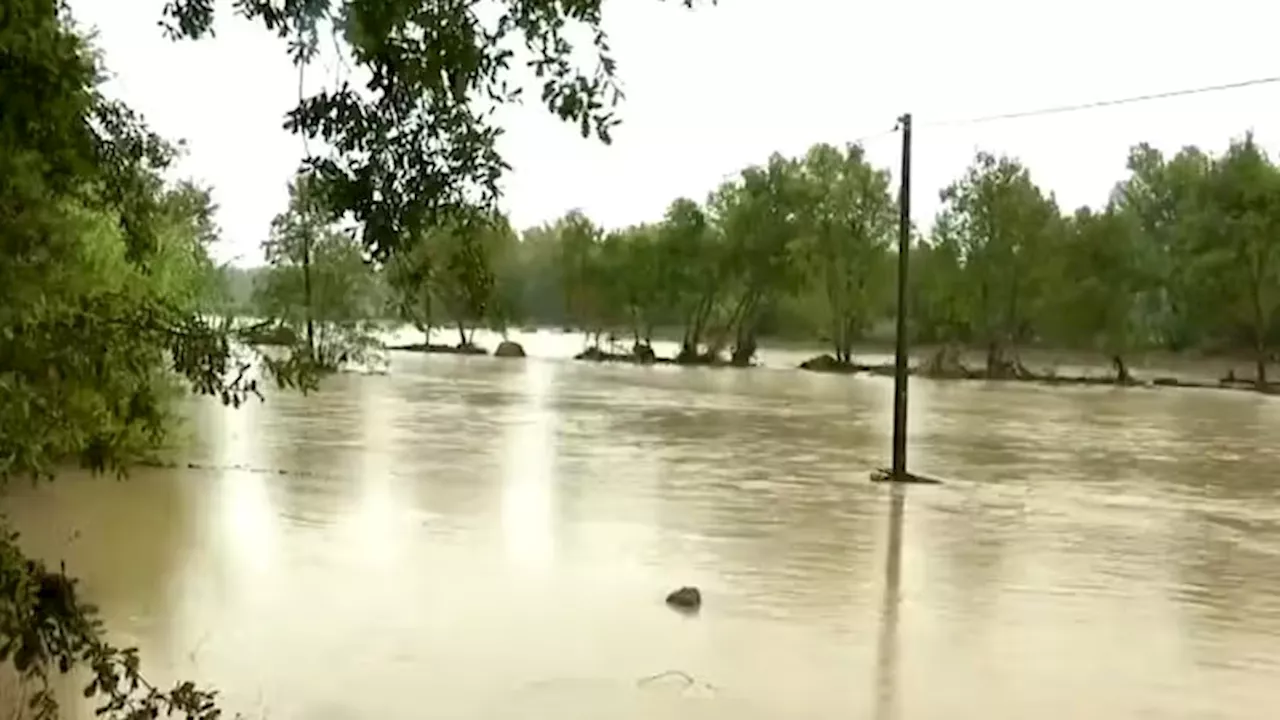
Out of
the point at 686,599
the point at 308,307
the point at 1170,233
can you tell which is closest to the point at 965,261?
the point at 1170,233

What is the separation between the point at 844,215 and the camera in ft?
198

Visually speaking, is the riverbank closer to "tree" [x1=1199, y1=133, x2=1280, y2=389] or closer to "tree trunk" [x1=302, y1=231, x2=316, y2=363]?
"tree" [x1=1199, y1=133, x2=1280, y2=389]

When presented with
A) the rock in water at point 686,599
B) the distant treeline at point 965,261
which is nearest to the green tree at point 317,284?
the rock in water at point 686,599

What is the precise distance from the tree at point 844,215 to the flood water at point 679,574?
3500 centimetres

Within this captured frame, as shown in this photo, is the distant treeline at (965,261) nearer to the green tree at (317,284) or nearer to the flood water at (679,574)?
the green tree at (317,284)

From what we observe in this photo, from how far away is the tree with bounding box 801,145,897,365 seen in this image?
60.4 m

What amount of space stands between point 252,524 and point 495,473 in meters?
5.26

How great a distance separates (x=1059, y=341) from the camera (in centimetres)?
5866

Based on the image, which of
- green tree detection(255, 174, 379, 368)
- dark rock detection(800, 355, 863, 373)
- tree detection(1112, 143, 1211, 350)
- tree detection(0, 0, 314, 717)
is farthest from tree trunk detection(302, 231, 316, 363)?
dark rock detection(800, 355, 863, 373)

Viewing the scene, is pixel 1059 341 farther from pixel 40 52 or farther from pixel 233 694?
pixel 40 52

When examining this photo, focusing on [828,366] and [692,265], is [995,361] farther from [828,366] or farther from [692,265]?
[692,265]

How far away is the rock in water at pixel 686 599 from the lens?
10.9m

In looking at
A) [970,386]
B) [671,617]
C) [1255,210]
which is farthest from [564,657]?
[1255,210]

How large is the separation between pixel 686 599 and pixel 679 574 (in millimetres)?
1266
